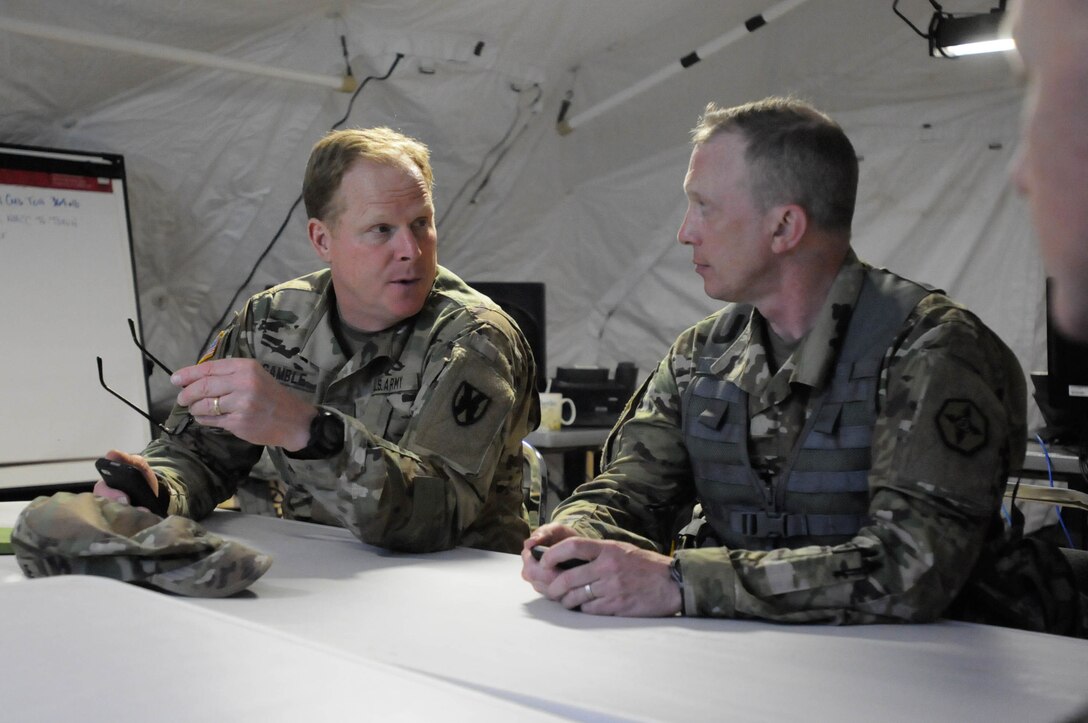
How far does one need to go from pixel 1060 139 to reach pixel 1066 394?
10.7 ft

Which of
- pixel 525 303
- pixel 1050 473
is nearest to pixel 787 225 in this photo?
pixel 1050 473

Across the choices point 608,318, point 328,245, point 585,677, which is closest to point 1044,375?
point 608,318

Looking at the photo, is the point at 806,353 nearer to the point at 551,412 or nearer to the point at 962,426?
the point at 962,426

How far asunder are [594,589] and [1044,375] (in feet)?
9.74

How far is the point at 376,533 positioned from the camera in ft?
5.35

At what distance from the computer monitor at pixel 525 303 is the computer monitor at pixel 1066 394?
193cm

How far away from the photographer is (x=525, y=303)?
448cm

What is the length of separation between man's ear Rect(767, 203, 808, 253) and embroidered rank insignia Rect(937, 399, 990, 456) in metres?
0.41

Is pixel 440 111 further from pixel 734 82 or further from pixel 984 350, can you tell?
pixel 984 350

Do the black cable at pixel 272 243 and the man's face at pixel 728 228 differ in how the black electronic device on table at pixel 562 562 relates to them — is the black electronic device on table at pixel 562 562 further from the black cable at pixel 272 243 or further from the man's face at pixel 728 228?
the black cable at pixel 272 243

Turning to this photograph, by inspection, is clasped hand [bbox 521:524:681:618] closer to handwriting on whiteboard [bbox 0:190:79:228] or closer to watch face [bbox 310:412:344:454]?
watch face [bbox 310:412:344:454]

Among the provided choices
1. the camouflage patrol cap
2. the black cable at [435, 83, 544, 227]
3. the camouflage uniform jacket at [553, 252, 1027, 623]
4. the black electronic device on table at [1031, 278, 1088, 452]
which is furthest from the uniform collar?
the black cable at [435, 83, 544, 227]

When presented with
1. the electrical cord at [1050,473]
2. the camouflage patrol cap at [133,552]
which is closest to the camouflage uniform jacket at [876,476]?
the camouflage patrol cap at [133,552]

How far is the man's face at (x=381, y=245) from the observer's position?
79.2 inches
